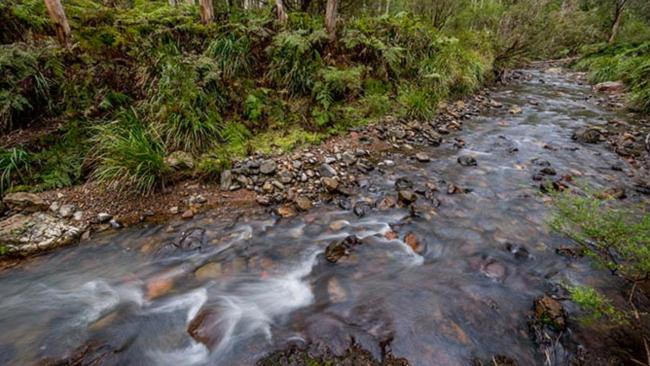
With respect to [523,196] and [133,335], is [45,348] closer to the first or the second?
[133,335]

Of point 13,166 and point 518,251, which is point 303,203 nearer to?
point 518,251

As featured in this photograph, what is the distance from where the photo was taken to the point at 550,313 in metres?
2.45

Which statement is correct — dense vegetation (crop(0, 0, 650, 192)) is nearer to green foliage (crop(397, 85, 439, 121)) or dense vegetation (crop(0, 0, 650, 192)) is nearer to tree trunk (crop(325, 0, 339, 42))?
green foliage (crop(397, 85, 439, 121))

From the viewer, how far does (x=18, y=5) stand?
4988 mm

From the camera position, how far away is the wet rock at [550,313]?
7.86 feet

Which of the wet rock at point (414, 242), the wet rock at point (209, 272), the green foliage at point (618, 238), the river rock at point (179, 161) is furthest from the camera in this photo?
the river rock at point (179, 161)

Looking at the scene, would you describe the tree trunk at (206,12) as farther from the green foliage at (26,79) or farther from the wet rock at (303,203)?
the wet rock at (303,203)

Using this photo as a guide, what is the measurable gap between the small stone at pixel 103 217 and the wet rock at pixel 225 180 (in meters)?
1.46

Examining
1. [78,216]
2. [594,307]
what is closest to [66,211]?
[78,216]

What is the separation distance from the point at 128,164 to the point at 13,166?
1.42 m

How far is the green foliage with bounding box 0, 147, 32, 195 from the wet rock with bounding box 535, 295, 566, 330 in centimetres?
620

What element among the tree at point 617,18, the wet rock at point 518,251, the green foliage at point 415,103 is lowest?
the wet rock at point 518,251

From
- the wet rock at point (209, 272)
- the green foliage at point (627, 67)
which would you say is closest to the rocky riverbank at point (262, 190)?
the wet rock at point (209, 272)

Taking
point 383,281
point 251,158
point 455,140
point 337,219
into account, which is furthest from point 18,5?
point 455,140
